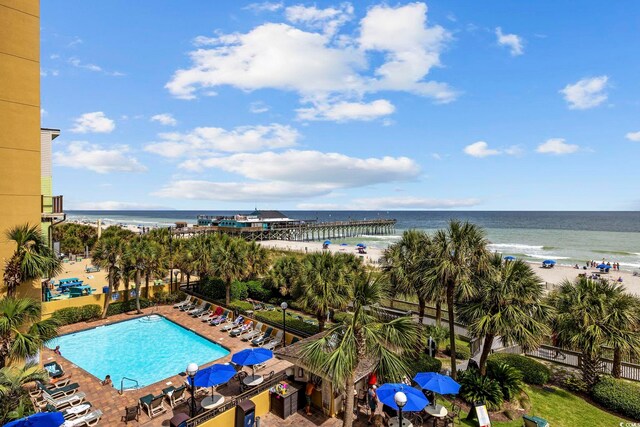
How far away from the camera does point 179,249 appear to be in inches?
1161

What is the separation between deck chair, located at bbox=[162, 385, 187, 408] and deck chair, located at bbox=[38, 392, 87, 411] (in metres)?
3.16

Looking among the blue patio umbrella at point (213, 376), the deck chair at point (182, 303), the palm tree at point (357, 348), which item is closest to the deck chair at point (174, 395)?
the blue patio umbrella at point (213, 376)

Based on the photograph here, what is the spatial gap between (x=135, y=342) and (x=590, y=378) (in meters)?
24.0

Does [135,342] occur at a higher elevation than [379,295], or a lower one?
lower

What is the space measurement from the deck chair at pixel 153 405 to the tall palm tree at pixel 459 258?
11446mm

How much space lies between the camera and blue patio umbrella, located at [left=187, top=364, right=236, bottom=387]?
37.2 ft

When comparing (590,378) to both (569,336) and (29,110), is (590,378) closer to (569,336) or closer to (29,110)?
(569,336)

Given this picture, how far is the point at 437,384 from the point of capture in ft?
36.1

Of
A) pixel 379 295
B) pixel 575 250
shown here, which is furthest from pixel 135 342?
pixel 575 250

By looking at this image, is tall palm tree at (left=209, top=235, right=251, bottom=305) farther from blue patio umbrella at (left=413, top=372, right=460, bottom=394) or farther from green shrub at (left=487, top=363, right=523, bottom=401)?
green shrub at (left=487, top=363, right=523, bottom=401)

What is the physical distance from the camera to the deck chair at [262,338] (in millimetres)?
19234

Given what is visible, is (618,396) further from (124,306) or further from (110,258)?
(124,306)

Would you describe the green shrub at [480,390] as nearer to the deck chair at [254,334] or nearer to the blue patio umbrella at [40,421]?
the deck chair at [254,334]

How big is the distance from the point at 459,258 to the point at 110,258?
73.5 feet
